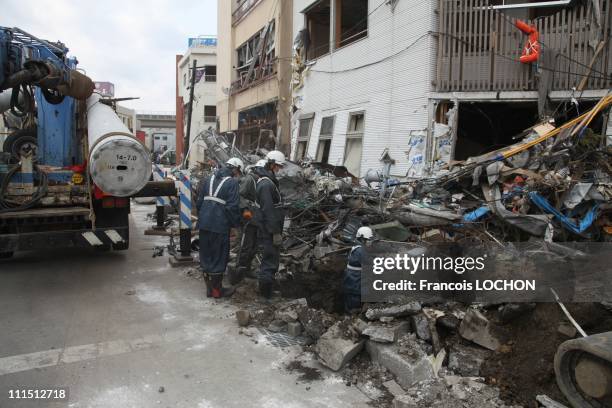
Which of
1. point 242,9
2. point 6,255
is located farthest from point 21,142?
point 242,9

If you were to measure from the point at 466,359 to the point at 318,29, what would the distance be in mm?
11784

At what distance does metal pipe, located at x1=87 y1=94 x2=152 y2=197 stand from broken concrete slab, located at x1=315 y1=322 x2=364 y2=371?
3.24 metres

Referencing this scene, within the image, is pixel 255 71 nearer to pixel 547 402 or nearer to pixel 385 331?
pixel 385 331

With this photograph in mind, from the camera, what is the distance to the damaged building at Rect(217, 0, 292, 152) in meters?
15.7

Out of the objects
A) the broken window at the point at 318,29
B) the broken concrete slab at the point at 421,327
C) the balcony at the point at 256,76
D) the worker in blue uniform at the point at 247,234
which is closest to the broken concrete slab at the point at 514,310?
A: the broken concrete slab at the point at 421,327

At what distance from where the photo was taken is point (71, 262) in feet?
25.1

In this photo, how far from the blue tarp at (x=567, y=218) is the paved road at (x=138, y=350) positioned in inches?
147

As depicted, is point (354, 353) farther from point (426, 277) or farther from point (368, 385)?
point (426, 277)

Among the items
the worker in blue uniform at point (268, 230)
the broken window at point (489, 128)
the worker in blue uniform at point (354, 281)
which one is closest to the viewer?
the worker in blue uniform at point (354, 281)

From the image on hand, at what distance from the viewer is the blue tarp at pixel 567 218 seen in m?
5.73

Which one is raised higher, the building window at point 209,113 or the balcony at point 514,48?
the building window at point 209,113

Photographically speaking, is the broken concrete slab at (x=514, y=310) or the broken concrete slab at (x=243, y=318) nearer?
the broken concrete slab at (x=514, y=310)

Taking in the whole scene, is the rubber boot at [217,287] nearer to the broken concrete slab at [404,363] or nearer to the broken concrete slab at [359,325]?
the broken concrete slab at [359,325]

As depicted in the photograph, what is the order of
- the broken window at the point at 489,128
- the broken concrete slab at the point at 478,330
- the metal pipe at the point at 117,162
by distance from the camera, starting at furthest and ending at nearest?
the broken window at the point at 489,128 < the metal pipe at the point at 117,162 < the broken concrete slab at the point at 478,330
